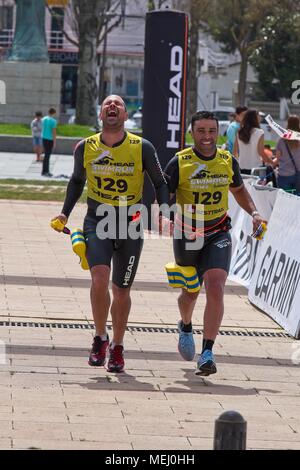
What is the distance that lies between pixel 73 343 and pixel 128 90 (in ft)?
251

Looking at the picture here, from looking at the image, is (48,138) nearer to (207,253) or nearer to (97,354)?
(207,253)

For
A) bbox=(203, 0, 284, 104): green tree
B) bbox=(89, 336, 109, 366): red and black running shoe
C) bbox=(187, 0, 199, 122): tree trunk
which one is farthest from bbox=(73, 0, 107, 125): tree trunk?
bbox=(89, 336, 109, 366): red and black running shoe

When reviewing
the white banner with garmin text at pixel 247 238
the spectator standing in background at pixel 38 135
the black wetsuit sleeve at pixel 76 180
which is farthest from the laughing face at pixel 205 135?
the spectator standing in background at pixel 38 135

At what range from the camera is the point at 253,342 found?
945cm

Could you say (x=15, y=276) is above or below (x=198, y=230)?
below

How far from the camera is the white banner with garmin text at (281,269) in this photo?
995 centimetres

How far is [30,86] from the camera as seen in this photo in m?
41.2

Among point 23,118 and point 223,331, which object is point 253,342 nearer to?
point 223,331

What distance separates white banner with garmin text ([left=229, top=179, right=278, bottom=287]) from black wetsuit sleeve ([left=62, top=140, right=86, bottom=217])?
373cm

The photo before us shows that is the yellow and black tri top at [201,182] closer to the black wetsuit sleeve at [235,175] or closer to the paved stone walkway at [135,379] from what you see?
the black wetsuit sleeve at [235,175]

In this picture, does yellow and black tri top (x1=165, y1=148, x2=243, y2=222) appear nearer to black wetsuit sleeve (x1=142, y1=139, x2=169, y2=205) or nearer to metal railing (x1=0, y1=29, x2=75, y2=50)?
black wetsuit sleeve (x1=142, y1=139, x2=169, y2=205)

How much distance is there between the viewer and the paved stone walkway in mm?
6375

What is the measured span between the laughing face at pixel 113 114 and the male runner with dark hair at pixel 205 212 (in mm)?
478
